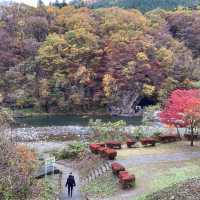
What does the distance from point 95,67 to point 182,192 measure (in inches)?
2032

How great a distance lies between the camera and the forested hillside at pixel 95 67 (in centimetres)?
6344

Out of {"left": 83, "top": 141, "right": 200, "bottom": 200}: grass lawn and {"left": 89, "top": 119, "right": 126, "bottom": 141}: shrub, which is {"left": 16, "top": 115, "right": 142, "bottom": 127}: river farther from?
{"left": 83, "top": 141, "right": 200, "bottom": 200}: grass lawn

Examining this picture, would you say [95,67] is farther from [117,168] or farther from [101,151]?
[117,168]

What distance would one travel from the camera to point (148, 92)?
61.9 meters

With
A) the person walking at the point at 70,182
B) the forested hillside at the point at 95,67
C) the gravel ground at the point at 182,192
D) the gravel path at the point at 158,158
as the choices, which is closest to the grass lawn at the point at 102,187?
the person walking at the point at 70,182

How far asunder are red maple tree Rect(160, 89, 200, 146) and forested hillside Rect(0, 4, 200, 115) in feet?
95.3

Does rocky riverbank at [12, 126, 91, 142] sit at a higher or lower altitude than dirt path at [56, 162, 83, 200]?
higher

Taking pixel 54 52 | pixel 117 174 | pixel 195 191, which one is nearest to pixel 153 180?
pixel 117 174

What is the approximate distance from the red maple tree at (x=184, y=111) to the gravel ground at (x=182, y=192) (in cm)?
1472

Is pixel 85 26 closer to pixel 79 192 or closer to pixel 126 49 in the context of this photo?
pixel 126 49

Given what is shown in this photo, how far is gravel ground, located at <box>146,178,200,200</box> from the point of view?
14.9m

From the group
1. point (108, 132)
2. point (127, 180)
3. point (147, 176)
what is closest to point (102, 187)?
point (127, 180)

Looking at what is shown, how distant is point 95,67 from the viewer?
66.2m

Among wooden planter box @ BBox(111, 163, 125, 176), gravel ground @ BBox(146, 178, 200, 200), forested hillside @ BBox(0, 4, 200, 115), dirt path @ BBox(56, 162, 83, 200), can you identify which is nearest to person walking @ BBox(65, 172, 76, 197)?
dirt path @ BBox(56, 162, 83, 200)
